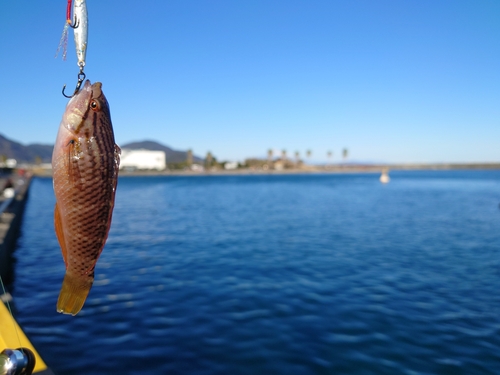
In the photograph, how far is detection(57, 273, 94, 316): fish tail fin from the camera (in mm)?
1922

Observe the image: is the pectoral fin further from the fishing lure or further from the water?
the water

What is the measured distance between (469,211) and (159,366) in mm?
34083

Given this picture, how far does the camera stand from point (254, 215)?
31281 mm

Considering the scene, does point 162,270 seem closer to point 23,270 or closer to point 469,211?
point 23,270

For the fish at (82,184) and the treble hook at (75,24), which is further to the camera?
the treble hook at (75,24)

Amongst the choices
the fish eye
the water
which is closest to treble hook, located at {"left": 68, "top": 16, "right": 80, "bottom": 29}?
the fish eye

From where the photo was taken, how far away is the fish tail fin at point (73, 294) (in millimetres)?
1922

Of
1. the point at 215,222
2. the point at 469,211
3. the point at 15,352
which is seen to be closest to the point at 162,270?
the point at 15,352

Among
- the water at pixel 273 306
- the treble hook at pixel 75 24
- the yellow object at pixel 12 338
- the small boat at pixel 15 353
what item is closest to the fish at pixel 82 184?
the treble hook at pixel 75 24

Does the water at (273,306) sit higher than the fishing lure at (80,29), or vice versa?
the fishing lure at (80,29)

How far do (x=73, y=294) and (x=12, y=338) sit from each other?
4.77m

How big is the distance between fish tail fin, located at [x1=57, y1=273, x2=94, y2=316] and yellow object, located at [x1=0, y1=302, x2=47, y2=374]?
157 inches

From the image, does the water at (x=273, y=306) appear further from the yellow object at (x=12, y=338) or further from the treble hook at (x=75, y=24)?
the treble hook at (x=75, y=24)

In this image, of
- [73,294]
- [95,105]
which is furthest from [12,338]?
[95,105]
